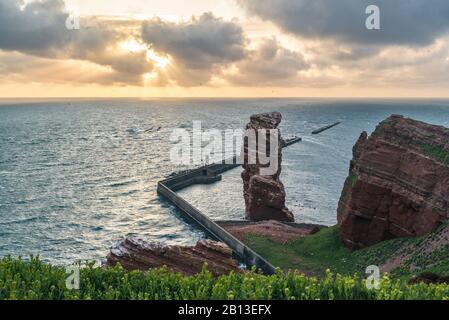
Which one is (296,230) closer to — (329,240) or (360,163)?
(329,240)

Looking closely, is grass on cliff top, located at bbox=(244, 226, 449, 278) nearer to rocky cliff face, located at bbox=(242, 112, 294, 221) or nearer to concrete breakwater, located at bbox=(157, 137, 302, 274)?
concrete breakwater, located at bbox=(157, 137, 302, 274)

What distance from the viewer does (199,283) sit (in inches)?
880

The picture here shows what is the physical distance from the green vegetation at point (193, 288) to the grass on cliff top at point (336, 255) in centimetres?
1763

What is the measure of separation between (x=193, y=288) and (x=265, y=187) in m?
58.3

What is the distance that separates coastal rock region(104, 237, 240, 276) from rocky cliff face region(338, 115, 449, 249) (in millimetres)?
24135

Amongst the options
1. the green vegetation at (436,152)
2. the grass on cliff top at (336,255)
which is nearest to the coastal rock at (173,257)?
the grass on cliff top at (336,255)

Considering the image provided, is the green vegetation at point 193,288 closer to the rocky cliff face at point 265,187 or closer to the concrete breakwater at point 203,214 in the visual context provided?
the concrete breakwater at point 203,214

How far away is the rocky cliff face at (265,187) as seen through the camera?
78.2m

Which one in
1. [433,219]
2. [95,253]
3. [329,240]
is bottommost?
[95,253]

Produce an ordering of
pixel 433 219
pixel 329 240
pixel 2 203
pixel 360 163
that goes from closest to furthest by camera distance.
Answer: pixel 433 219
pixel 360 163
pixel 329 240
pixel 2 203

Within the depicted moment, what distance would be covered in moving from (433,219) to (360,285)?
29283 millimetres

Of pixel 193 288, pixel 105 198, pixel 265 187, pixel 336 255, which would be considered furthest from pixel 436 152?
pixel 105 198
